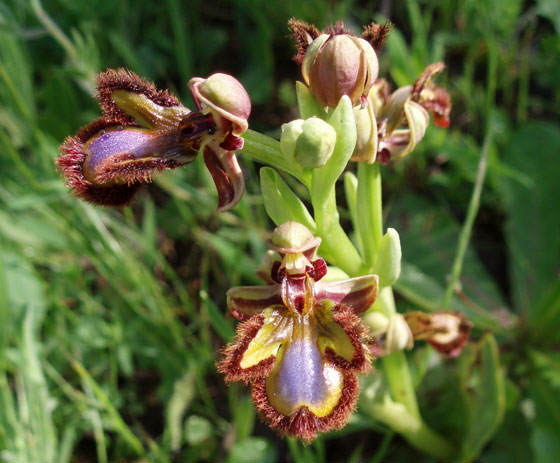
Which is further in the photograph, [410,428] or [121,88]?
[410,428]

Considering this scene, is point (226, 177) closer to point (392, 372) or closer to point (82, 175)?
point (82, 175)

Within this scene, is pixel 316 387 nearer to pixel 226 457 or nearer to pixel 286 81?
pixel 226 457

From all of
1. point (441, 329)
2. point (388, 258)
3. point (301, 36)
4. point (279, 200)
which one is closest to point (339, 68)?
point (301, 36)

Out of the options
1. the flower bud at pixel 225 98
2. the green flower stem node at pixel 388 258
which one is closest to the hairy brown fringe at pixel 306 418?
the green flower stem node at pixel 388 258

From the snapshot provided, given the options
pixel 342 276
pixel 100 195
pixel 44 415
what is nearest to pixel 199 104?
pixel 100 195

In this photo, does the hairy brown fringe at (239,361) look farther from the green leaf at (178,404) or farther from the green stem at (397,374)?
the green leaf at (178,404)

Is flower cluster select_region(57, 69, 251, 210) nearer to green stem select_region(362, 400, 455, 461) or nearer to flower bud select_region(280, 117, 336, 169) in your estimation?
flower bud select_region(280, 117, 336, 169)
